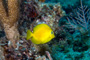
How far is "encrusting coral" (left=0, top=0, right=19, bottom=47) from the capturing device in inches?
111

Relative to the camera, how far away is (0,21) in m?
3.13

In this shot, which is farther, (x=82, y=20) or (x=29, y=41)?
(x=82, y=20)

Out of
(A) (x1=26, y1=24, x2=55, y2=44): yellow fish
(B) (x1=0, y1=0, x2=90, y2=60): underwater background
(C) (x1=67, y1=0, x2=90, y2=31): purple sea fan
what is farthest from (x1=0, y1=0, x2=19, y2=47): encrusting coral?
(C) (x1=67, y1=0, x2=90, y2=31): purple sea fan

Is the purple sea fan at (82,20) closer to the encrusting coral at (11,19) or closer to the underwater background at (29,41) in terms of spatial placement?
the underwater background at (29,41)

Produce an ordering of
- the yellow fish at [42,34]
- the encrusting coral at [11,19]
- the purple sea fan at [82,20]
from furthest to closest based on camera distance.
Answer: the purple sea fan at [82,20] → the encrusting coral at [11,19] → the yellow fish at [42,34]

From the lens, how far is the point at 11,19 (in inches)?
121

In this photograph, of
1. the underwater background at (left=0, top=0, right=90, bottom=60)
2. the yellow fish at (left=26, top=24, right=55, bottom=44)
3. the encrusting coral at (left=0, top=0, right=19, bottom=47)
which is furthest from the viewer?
the underwater background at (left=0, top=0, right=90, bottom=60)

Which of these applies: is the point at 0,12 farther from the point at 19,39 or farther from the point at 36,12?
the point at 36,12

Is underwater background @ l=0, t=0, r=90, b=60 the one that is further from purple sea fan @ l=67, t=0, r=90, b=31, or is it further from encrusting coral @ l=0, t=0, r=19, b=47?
purple sea fan @ l=67, t=0, r=90, b=31

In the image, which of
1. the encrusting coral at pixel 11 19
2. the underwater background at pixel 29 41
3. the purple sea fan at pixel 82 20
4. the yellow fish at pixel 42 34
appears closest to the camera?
the yellow fish at pixel 42 34

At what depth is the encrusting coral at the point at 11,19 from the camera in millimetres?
2824

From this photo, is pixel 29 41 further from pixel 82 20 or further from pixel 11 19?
pixel 82 20

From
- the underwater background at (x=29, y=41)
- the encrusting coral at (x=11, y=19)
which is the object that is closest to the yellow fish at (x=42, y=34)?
the underwater background at (x=29, y=41)

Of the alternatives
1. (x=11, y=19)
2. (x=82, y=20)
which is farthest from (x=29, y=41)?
(x=82, y=20)
